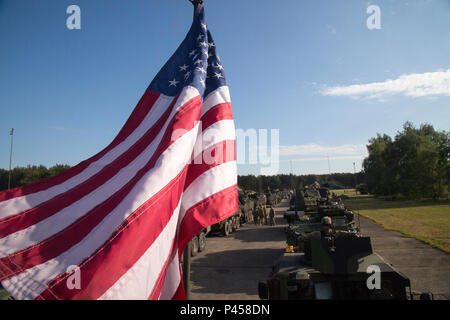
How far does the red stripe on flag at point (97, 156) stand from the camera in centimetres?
373

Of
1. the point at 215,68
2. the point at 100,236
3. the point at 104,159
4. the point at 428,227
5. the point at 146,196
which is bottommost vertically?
the point at 428,227

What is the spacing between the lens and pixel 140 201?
278cm

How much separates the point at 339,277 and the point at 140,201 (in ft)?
11.8

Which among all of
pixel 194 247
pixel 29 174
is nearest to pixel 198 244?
pixel 194 247

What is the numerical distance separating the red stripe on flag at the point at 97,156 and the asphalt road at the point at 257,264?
4722 mm

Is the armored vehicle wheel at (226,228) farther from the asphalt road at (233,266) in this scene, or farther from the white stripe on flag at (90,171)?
the white stripe on flag at (90,171)

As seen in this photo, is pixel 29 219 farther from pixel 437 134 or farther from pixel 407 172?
pixel 437 134

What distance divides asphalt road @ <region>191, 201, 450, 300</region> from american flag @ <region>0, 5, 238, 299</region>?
4595 millimetres

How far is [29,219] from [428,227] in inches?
770

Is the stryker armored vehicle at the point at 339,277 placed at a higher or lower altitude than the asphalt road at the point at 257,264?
higher

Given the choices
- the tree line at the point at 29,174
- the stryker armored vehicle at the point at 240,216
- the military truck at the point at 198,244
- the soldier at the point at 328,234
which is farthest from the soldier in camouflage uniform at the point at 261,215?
the tree line at the point at 29,174

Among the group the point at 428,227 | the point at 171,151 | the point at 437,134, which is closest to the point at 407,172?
the point at 437,134

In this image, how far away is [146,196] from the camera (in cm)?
282
